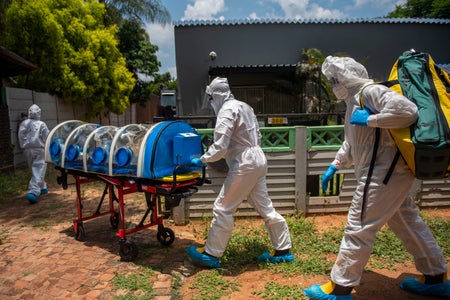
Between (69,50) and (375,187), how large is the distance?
37.5ft

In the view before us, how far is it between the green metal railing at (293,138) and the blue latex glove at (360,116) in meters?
2.17

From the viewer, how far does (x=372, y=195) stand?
8.64 feet

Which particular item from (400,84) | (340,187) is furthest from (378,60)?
(400,84)

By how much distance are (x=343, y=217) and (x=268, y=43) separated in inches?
339

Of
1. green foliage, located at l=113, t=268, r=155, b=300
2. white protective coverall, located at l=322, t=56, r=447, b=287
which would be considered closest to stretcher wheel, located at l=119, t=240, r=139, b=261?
green foliage, located at l=113, t=268, r=155, b=300

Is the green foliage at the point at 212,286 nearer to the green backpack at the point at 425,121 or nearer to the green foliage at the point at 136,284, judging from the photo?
the green foliage at the point at 136,284

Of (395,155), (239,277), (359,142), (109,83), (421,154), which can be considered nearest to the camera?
(421,154)

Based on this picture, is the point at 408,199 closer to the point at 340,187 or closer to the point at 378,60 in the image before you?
the point at 340,187

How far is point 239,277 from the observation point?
348 centimetres

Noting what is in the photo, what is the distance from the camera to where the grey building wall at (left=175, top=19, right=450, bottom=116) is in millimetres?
12148

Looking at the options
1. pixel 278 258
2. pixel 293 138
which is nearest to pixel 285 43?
pixel 293 138

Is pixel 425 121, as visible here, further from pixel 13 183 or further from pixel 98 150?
pixel 13 183

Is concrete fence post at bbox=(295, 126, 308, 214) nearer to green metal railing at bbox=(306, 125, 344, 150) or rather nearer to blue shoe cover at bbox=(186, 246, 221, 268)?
green metal railing at bbox=(306, 125, 344, 150)

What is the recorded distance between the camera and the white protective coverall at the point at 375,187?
2480 mm
